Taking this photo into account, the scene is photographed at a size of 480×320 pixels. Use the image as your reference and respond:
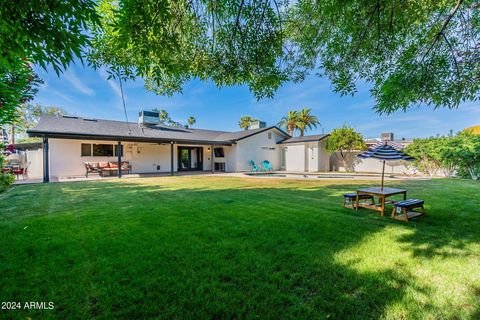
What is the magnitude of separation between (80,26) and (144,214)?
433 centimetres

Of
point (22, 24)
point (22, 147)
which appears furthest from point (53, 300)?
point (22, 147)

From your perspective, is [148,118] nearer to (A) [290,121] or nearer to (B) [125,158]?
(B) [125,158]

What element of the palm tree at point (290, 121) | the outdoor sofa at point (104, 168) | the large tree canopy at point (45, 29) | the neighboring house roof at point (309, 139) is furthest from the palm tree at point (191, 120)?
the large tree canopy at point (45, 29)

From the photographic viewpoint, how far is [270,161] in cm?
2305

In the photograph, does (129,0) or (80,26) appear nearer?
(80,26)

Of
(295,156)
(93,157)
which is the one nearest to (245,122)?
(295,156)

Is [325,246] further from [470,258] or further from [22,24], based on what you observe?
[22,24]

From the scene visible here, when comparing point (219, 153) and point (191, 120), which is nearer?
point (219, 153)

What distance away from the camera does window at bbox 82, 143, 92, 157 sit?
1524 centimetres

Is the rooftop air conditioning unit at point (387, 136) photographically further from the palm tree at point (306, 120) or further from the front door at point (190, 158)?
the front door at point (190, 158)

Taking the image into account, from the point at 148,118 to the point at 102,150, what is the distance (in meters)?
4.73

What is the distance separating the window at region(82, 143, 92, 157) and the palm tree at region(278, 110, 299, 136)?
24501mm

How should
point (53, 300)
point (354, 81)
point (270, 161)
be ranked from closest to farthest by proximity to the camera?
point (53, 300), point (354, 81), point (270, 161)

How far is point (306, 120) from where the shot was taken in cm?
3152
